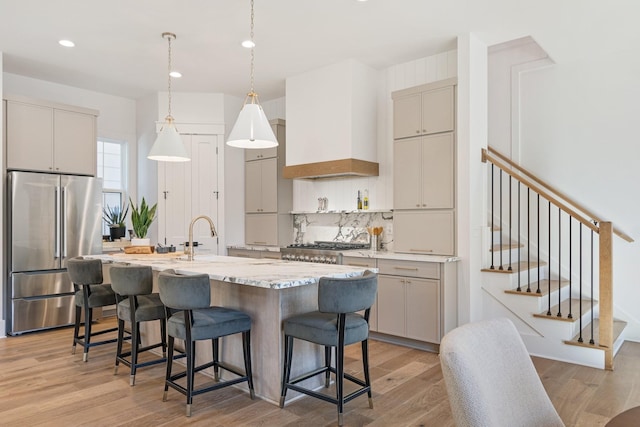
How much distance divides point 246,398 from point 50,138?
161 inches

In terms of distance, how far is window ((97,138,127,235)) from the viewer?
640 cm

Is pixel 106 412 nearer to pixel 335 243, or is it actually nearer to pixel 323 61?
pixel 335 243

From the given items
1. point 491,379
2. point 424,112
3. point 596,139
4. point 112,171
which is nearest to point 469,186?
point 424,112

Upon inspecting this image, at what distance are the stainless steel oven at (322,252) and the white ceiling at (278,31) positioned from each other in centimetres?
218

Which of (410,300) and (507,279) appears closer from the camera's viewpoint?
(507,279)

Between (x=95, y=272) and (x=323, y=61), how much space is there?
3.31 metres

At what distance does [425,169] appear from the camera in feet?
14.9

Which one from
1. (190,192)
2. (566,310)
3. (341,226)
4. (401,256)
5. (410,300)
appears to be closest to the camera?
(566,310)

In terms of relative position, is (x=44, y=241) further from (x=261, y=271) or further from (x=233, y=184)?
(x=261, y=271)

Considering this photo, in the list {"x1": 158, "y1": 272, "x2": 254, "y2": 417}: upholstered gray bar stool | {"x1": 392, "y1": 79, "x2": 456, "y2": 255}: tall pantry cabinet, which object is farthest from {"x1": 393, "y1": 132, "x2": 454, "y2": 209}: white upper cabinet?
{"x1": 158, "y1": 272, "x2": 254, "y2": 417}: upholstered gray bar stool

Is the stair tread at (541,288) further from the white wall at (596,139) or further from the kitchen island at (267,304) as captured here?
the kitchen island at (267,304)

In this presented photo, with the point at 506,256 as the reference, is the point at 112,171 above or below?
above

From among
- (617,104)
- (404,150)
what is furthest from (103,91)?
(617,104)

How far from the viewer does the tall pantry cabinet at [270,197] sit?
610 cm
